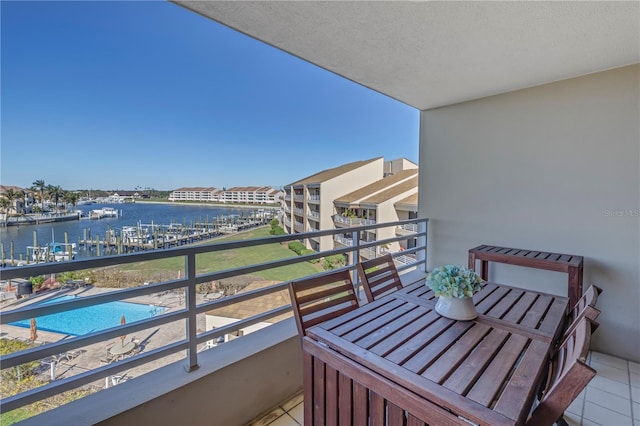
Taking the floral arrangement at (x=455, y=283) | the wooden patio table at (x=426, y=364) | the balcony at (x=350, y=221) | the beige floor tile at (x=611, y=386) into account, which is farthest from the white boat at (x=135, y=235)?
the balcony at (x=350, y=221)

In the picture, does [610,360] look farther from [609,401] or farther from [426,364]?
[426,364]

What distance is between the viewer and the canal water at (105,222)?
272cm

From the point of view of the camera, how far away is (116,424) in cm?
127

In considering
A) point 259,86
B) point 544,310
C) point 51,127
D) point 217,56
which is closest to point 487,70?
point 544,310

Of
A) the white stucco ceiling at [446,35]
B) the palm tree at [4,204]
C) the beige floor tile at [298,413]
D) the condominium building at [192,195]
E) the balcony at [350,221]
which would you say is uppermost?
the white stucco ceiling at [446,35]

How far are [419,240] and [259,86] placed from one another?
1394 centimetres

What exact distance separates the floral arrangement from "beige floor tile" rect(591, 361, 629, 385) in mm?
1904

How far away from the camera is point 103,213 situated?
489 centimetres

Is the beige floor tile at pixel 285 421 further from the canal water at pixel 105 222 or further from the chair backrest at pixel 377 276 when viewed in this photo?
the canal water at pixel 105 222

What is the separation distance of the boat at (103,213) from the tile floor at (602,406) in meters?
4.57

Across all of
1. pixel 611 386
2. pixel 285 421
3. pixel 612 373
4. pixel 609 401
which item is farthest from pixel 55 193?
pixel 612 373

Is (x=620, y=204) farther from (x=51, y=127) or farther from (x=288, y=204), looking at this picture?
(x=288, y=204)

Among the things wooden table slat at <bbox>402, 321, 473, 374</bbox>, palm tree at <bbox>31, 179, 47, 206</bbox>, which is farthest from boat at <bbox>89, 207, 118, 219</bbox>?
wooden table slat at <bbox>402, 321, 473, 374</bbox>

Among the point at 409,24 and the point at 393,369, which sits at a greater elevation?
the point at 409,24
